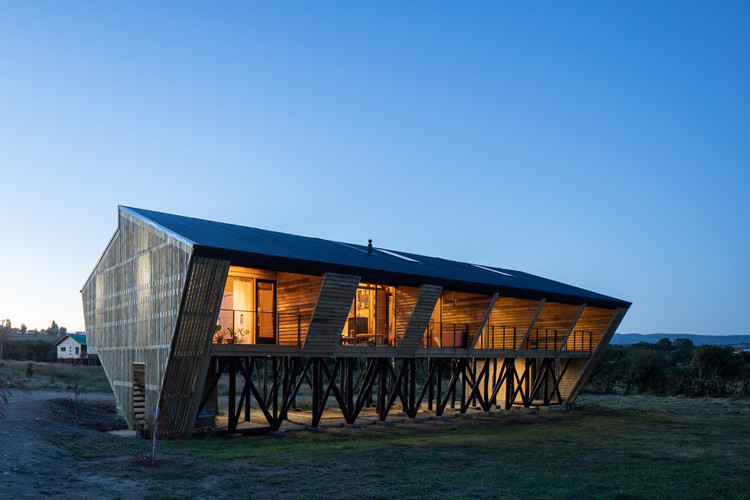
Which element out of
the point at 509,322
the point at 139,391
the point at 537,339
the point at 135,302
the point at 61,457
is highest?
the point at 135,302

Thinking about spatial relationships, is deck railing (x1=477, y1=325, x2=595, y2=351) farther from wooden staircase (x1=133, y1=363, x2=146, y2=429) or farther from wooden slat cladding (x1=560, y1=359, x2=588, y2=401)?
wooden staircase (x1=133, y1=363, x2=146, y2=429)

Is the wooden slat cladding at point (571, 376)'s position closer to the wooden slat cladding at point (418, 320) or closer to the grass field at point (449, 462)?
the grass field at point (449, 462)

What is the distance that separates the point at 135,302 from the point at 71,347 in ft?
156

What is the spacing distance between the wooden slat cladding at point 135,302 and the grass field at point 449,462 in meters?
2.52

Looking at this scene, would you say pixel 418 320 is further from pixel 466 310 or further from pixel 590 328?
pixel 590 328

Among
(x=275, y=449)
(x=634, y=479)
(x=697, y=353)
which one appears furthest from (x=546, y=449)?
(x=697, y=353)

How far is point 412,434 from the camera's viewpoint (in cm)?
1702

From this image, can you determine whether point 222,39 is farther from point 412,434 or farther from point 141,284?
point 412,434

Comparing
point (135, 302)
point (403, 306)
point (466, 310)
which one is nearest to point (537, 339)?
point (466, 310)

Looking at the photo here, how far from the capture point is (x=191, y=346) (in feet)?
46.1

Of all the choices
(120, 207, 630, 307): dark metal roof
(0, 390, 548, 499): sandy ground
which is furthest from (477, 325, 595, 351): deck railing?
(0, 390, 548, 499): sandy ground

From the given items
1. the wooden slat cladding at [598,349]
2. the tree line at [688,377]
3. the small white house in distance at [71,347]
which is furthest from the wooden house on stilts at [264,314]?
the small white house in distance at [71,347]

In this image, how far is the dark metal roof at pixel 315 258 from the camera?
47.7 feet

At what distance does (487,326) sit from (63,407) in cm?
1632
